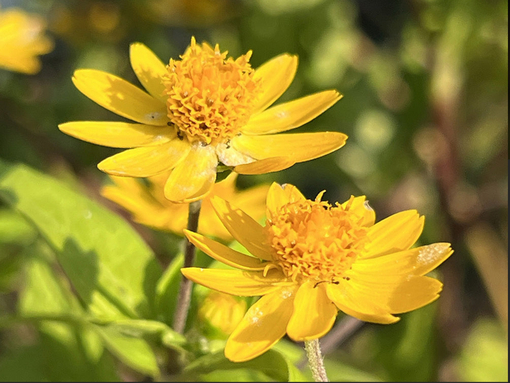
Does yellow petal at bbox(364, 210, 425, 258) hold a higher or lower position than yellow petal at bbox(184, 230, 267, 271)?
A: higher

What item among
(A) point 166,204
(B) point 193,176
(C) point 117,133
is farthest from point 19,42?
(B) point 193,176

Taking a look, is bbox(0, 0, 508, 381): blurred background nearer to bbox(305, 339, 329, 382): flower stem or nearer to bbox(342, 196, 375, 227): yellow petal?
bbox(342, 196, 375, 227): yellow petal

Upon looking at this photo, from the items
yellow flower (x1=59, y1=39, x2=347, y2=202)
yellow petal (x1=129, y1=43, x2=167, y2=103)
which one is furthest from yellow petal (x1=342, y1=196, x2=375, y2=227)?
yellow petal (x1=129, y1=43, x2=167, y2=103)

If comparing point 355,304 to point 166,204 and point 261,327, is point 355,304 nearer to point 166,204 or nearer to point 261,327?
point 261,327

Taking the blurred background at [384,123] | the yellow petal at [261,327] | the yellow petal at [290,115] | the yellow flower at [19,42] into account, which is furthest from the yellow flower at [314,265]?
the yellow flower at [19,42]

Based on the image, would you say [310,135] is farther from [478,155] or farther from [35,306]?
[478,155]
